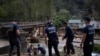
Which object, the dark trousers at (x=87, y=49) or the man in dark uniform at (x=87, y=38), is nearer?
the man in dark uniform at (x=87, y=38)

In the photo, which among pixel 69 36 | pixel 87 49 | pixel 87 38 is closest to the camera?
pixel 87 38

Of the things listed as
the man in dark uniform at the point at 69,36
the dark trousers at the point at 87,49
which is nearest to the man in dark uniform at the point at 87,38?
the dark trousers at the point at 87,49

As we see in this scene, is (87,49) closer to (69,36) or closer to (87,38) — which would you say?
(87,38)

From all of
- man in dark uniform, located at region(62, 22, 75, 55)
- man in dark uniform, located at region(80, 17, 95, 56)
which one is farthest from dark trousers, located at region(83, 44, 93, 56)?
man in dark uniform, located at region(62, 22, 75, 55)

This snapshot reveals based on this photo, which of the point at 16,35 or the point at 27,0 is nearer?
the point at 16,35

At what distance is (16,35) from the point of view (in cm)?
1262

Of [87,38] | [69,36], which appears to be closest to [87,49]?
[87,38]

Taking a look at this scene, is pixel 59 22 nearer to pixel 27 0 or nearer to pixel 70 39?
pixel 27 0

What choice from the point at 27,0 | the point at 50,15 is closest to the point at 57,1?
the point at 50,15

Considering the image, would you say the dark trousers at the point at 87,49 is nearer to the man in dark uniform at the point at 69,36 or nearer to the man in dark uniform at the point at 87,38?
the man in dark uniform at the point at 87,38

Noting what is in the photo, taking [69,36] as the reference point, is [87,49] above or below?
above

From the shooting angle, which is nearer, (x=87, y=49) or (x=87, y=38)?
(x=87, y=38)

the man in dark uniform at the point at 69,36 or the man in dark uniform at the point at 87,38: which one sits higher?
the man in dark uniform at the point at 87,38

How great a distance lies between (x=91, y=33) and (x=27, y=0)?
44.6m
